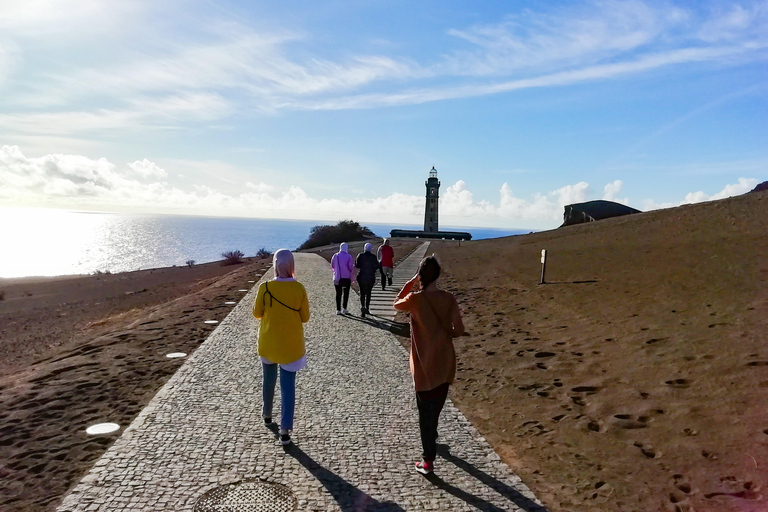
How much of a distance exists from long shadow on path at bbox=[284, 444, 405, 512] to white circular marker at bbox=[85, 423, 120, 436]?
200 cm

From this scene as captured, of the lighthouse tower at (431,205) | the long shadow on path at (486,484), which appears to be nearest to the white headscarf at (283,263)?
the long shadow on path at (486,484)

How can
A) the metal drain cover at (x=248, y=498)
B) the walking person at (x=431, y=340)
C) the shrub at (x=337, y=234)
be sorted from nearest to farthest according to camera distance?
the metal drain cover at (x=248, y=498) → the walking person at (x=431, y=340) → the shrub at (x=337, y=234)

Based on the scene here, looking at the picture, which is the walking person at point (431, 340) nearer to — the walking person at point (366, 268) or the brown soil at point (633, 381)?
the brown soil at point (633, 381)

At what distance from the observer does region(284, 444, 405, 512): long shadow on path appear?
3830 mm

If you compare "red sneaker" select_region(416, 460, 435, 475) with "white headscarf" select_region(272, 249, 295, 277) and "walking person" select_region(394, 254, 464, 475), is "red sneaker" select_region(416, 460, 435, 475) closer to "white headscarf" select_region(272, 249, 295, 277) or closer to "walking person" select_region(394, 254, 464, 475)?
"walking person" select_region(394, 254, 464, 475)

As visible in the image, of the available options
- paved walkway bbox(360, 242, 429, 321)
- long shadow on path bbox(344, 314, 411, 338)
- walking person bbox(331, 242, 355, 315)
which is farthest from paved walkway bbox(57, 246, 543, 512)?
paved walkway bbox(360, 242, 429, 321)

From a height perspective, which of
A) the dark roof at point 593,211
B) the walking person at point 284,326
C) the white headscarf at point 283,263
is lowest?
the walking person at point 284,326

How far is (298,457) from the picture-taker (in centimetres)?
→ 468

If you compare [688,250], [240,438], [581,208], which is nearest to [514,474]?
[240,438]

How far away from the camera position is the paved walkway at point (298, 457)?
3928 millimetres

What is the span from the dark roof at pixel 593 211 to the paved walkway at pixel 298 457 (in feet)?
121

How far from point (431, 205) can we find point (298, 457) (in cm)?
6615

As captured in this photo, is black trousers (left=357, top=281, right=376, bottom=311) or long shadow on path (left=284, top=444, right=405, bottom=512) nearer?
long shadow on path (left=284, top=444, right=405, bottom=512)

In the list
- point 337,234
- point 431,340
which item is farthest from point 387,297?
point 337,234
